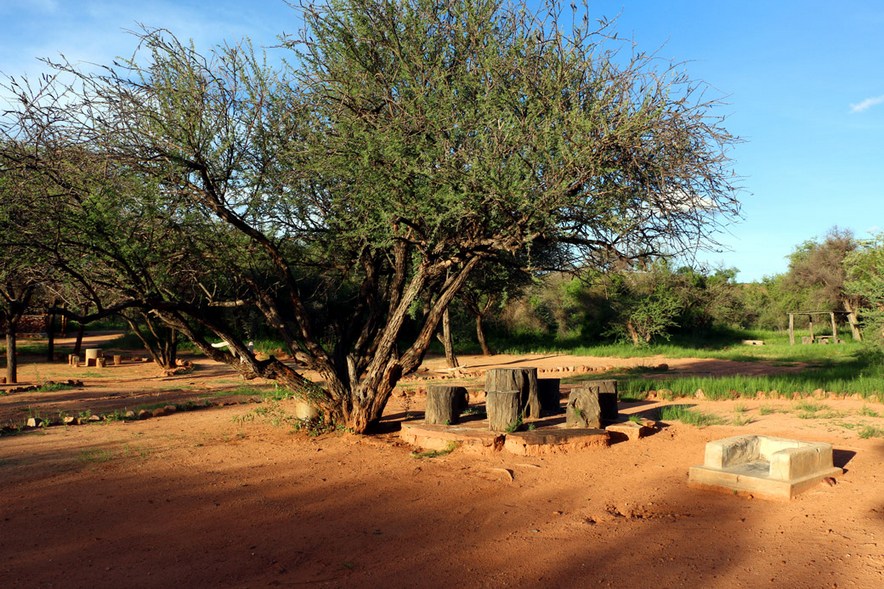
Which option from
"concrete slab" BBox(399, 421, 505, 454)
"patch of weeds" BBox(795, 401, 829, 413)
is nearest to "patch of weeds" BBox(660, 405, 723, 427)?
"patch of weeds" BBox(795, 401, 829, 413)

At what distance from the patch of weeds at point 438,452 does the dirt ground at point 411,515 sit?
0.37 feet

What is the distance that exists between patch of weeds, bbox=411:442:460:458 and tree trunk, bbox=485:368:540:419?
92cm

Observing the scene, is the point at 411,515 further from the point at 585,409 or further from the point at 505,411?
the point at 585,409

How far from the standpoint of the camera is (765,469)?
7.07 m

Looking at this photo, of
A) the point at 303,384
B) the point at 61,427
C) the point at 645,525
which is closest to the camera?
the point at 645,525

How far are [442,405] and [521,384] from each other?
1.12 m

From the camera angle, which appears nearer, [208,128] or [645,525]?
[645,525]

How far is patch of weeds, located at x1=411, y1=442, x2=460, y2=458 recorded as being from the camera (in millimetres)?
8480

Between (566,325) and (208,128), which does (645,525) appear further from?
(566,325)

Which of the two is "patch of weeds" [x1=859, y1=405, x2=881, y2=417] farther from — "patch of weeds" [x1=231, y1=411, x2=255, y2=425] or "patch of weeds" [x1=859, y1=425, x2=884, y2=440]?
"patch of weeds" [x1=231, y1=411, x2=255, y2=425]

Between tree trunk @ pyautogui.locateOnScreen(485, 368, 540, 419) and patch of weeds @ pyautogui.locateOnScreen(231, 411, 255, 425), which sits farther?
patch of weeds @ pyautogui.locateOnScreen(231, 411, 255, 425)

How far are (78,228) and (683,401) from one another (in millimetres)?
9791

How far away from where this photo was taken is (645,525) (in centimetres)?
586

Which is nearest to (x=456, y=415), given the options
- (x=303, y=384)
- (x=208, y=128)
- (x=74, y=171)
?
(x=303, y=384)
